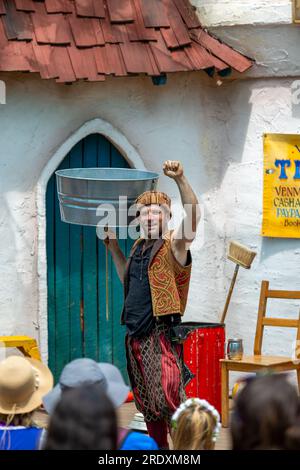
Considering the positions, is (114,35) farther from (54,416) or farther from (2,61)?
(54,416)

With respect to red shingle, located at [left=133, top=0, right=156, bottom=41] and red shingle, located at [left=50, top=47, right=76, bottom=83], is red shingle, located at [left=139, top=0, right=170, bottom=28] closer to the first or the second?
red shingle, located at [left=133, top=0, right=156, bottom=41]

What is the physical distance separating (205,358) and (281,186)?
1.61 meters

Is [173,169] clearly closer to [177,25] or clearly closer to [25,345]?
[25,345]

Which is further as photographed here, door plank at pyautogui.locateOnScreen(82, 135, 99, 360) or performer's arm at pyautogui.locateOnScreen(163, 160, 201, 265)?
door plank at pyautogui.locateOnScreen(82, 135, 99, 360)

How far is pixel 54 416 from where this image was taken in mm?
3994

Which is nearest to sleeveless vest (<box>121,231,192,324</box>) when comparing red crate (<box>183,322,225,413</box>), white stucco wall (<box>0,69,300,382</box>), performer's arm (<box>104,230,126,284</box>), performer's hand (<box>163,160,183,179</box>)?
performer's arm (<box>104,230,126,284</box>)

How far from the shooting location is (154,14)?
949cm

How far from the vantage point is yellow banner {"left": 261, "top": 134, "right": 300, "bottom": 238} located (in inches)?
376

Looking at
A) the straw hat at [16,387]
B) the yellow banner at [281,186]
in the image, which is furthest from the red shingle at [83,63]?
the straw hat at [16,387]

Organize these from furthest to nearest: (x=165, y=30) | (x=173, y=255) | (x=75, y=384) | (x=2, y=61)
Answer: (x=165, y=30)
(x=2, y=61)
(x=173, y=255)
(x=75, y=384)

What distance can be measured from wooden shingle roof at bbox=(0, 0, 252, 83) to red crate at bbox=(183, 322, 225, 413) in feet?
6.77

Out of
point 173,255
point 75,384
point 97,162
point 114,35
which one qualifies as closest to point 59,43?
point 114,35

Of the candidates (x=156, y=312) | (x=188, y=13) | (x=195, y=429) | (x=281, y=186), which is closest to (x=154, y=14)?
(x=188, y=13)

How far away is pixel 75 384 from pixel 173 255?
242 cm
